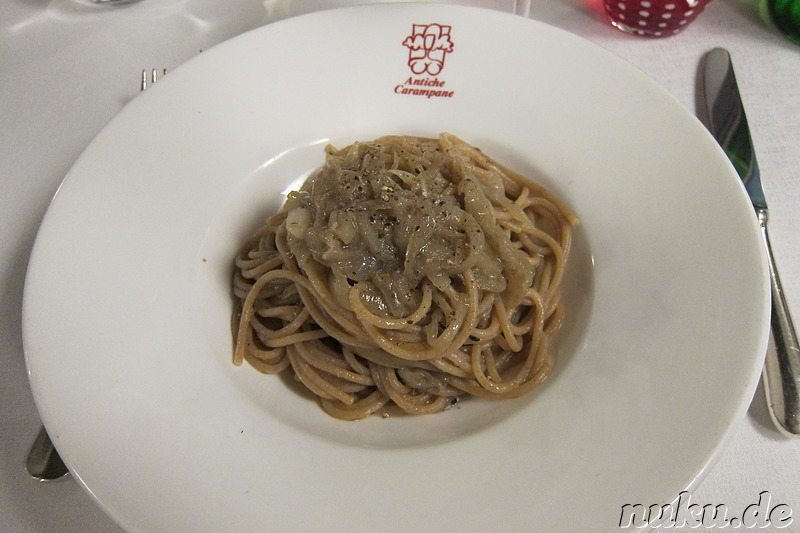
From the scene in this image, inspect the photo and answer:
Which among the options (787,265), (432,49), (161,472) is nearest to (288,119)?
(432,49)

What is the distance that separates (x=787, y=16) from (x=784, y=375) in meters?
2.78

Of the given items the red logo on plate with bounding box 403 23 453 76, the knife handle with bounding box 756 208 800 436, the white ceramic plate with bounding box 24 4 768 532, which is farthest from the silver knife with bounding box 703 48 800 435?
the red logo on plate with bounding box 403 23 453 76

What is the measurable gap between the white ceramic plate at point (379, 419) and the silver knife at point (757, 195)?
2.09ft

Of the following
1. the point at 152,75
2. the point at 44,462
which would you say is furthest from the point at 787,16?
the point at 44,462

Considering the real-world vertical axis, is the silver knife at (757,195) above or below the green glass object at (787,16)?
below

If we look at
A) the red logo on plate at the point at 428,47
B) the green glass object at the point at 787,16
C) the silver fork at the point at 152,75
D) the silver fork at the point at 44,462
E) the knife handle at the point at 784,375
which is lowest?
the silver fork at the point at 44,462

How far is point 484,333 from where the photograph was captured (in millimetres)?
2678

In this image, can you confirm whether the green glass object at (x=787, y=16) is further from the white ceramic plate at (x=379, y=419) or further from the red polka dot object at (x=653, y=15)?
the white ceramic plate at (x=379, y=419)

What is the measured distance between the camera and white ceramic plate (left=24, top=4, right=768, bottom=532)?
1.93 metres

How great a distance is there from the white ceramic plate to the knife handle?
2.07ft

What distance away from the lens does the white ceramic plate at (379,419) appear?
1930mm

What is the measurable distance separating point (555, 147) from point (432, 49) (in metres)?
0.90

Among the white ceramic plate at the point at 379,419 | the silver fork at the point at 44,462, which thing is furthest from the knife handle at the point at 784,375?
the silver fork at the point at 44,462

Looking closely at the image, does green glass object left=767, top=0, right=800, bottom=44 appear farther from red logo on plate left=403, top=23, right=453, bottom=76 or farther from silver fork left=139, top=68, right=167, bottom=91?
silver fork left=139, top=68, right=167, bottom=91
